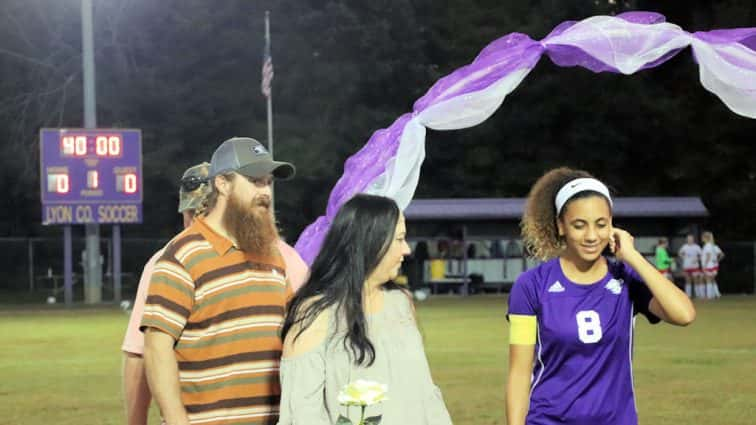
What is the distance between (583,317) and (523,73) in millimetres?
5127

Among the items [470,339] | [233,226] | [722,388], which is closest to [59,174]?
[470,339]

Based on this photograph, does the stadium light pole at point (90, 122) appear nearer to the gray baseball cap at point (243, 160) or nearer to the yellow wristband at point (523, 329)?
the gray baseball cap at point (243, 160)

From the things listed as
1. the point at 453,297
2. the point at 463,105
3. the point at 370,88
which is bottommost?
the point at 453,297

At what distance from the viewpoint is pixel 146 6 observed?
180 ft

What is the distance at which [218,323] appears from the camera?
17.9 ft

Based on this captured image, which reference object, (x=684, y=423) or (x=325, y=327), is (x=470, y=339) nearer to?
(x=684, y=423)

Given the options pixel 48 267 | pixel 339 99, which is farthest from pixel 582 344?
pixel 339 99

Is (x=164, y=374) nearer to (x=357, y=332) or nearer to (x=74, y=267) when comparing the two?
(x=357, y=332)

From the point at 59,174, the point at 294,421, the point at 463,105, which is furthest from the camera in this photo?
the point at 59,174

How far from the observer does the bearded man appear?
5387 mm

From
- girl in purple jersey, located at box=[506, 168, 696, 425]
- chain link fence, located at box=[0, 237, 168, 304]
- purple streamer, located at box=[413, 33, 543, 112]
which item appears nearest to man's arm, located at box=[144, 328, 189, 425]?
girl in purple jersey, located at box=[506, 168, 696, 425]

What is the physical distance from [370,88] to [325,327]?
50.9 metres

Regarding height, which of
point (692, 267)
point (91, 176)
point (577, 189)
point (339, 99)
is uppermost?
point (339, 99)

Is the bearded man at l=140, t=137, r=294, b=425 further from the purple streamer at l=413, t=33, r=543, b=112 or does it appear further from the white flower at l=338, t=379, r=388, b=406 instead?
the purple streamer at l=413, t=33, r=543, b=112
